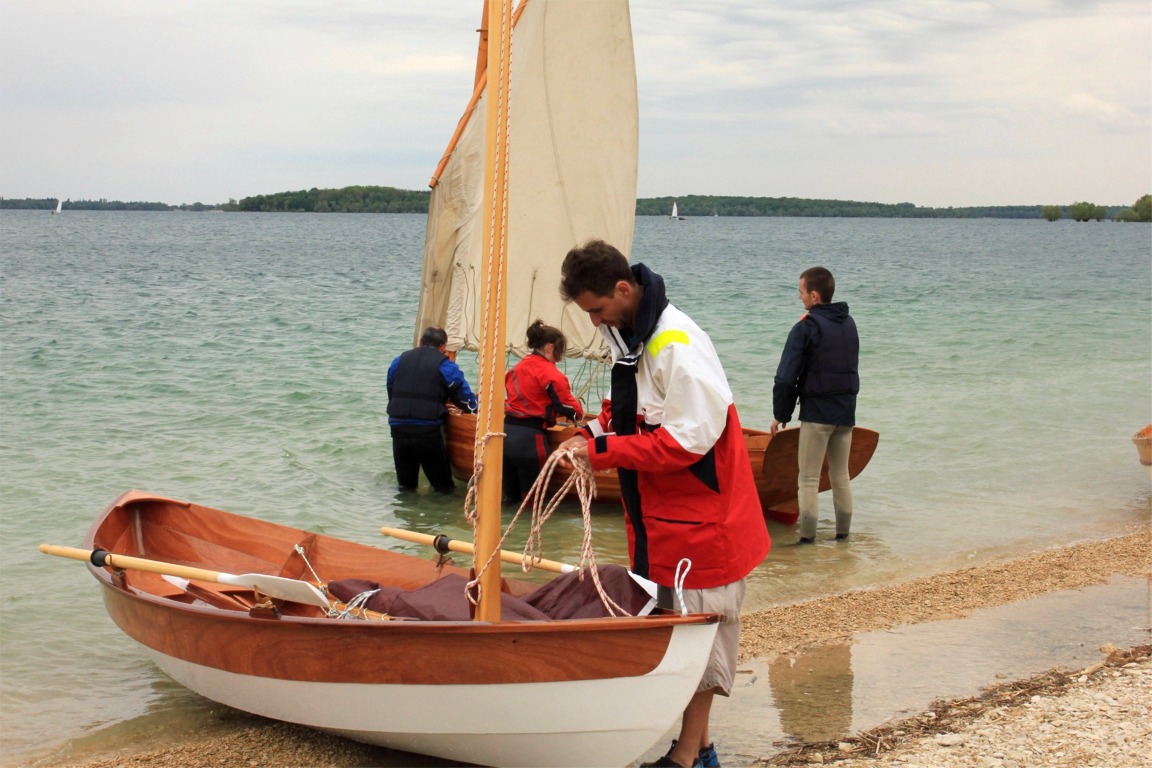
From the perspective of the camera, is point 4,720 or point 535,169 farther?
point 535,169

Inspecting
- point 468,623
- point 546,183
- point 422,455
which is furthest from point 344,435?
point 468,623

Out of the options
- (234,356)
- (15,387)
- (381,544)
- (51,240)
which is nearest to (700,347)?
(381,544)

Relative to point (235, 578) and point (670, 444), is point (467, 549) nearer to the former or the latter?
point (235, 578)

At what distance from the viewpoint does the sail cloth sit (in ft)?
30.7

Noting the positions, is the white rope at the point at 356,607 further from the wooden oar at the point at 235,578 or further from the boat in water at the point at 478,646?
the wooden oar at the point at 235,578

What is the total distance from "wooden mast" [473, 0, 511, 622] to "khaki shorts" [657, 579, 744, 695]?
694mm

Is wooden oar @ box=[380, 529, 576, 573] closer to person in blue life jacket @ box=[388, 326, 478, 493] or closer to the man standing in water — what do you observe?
the man standing in water

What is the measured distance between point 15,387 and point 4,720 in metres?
12.2

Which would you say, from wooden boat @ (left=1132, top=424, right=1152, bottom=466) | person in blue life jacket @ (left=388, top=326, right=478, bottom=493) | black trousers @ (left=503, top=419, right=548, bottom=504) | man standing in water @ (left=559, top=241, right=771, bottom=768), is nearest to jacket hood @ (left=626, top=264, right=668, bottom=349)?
man standing in water @ (left=559, top=241, right=771, bottom=768)

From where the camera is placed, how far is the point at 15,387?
16.2 m

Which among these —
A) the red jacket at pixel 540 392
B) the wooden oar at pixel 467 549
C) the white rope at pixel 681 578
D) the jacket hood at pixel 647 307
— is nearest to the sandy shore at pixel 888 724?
the wooden oar at pixel 467 549

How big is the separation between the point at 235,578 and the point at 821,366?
163 inches

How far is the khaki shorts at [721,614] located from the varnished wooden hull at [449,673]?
12 cm

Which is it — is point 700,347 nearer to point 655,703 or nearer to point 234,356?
point 655,703
